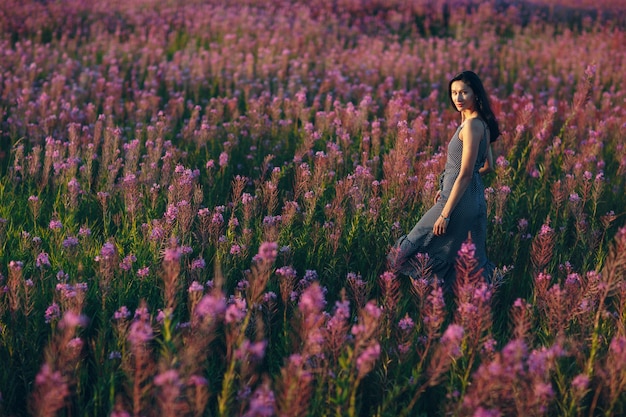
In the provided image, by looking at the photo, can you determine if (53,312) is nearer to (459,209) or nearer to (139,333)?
(139,333)

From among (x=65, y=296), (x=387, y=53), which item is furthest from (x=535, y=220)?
(x=387, y=53)

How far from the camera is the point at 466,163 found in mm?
3518

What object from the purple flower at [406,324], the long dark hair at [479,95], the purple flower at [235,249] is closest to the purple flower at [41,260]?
the purple flower at [235,249]

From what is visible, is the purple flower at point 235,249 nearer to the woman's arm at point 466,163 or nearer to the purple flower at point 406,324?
the purple flower at point 406,324

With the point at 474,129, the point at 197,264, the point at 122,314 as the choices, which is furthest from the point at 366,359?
the point at 474,129

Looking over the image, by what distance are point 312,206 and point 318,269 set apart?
0.49 metres

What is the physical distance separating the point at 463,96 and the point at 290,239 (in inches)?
57.0

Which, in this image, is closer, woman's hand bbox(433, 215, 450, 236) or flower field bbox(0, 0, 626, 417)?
flower field bbox(0, 0, 626, 417)

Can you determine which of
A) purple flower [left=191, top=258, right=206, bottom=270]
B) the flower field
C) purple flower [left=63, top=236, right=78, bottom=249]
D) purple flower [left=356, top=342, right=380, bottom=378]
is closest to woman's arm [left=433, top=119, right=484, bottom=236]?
the flower field

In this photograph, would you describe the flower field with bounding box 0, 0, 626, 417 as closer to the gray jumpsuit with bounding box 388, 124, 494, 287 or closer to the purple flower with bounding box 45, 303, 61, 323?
the purple flower with bounding box 45, 303, 61, 323

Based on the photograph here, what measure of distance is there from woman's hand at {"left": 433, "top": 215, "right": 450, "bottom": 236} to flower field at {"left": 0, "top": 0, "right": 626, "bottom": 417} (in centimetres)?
29

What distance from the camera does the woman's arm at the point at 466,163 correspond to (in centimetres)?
352

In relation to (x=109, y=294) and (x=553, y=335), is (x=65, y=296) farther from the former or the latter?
(x=553, y=335)

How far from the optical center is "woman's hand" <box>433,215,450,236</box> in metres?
3.57
